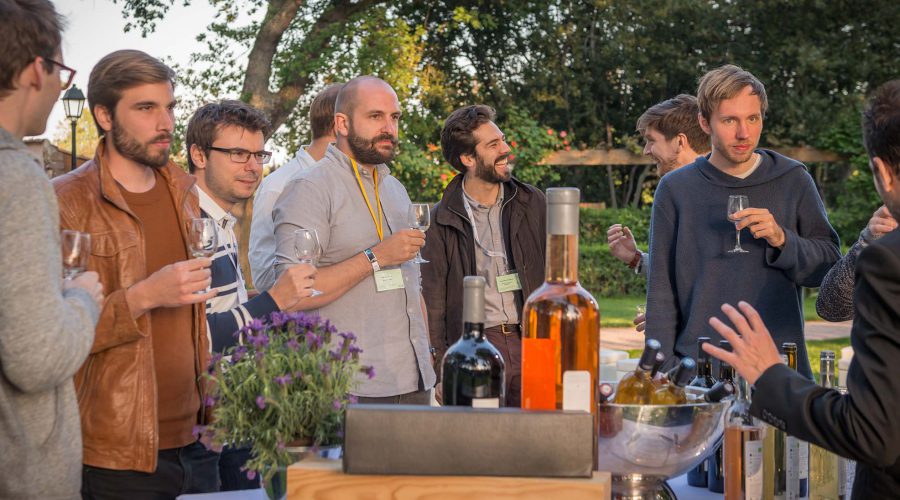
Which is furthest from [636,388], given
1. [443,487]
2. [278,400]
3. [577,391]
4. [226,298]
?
[226,298]

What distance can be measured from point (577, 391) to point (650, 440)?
0.69 ft

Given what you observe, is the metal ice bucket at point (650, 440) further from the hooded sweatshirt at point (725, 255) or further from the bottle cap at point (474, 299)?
the hooded sweatshirt at point (725, 255)

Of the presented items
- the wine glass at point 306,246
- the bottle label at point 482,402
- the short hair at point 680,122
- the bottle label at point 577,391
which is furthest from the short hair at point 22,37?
the short hair at point 680,122

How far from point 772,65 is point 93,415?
15621mm

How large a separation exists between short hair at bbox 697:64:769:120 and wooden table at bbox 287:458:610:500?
77.7 inches

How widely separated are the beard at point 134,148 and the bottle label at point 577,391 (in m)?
1.31

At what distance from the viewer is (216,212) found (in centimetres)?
301

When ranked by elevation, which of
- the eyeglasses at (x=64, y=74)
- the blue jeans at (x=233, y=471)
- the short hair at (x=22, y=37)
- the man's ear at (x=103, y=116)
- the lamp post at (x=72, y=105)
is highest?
the lamp post at (x=72, y=105)

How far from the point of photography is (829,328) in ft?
38.9

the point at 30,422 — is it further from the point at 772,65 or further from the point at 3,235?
the point at 772,65

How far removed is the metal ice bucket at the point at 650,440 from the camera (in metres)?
1.62

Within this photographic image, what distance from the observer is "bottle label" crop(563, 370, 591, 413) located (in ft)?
4.99

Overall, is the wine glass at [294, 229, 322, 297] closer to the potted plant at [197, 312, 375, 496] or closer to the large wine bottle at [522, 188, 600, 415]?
the potted plant at [197, 312, 375, 496]

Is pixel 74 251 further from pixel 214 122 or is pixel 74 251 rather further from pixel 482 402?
pixel 214 122
